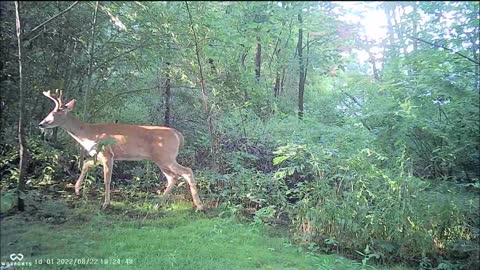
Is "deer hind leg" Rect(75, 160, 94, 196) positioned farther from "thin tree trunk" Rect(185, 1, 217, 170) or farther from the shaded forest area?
"thin tree trunk" Rect(185, 1, 217, 170)

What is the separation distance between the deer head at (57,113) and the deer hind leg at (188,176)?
1.11 metres

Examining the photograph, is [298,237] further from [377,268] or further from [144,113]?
[144,113]

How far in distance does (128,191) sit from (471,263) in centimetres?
290

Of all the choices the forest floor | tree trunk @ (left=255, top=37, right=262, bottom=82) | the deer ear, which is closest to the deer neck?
the deer ear

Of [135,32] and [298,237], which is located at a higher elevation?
[135,32]

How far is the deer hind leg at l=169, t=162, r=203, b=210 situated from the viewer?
4508 mm

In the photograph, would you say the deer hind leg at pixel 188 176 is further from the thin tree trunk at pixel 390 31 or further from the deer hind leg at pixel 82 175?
the thin tree trunk at pixel 390 31

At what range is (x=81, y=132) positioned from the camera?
410cm

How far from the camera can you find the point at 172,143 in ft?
14.4

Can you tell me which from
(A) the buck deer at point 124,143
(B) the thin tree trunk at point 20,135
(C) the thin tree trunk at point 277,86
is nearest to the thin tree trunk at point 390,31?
(C) the thin tree trunk at point 277,86

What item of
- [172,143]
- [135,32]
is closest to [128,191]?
[172,143]

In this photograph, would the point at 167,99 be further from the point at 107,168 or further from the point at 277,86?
the point at 277,86

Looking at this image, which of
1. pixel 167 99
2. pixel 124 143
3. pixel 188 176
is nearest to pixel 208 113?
pixel 167 99

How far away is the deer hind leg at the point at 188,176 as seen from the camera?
14.8 ft
